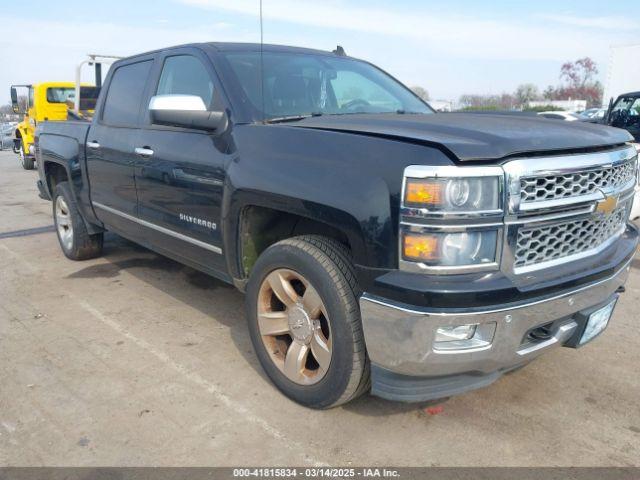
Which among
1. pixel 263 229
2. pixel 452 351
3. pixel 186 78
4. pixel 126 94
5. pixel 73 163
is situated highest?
pixel 186 78

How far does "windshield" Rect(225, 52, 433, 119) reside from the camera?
330cm

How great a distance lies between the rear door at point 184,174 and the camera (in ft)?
10.6

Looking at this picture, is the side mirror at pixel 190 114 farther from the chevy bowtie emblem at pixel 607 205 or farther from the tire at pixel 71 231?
the tire at pixel 71 231

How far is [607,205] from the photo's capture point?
254 centimetres

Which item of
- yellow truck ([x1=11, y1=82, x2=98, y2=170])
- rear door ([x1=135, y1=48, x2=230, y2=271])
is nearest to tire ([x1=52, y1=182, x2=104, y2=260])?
rear door ([x1=135, y1=48, x2=230, y2=271])

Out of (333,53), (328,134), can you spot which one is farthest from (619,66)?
(328,134)

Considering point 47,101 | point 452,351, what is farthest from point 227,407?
point 47,101

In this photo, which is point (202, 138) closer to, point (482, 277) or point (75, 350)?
point (75, 350)

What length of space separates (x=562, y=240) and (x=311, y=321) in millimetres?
1223

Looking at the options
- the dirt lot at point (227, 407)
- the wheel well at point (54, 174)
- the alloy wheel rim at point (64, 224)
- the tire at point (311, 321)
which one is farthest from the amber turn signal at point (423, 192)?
the wheel well at point (54, 174)

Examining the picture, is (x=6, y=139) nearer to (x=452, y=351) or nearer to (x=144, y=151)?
(x=144, y=151)

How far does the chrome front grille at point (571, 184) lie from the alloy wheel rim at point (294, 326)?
1041 mm

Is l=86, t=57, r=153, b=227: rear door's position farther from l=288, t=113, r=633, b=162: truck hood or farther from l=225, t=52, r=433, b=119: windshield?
l=288, t=113, r=633, b=162: truck hood

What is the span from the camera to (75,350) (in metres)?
3.57
